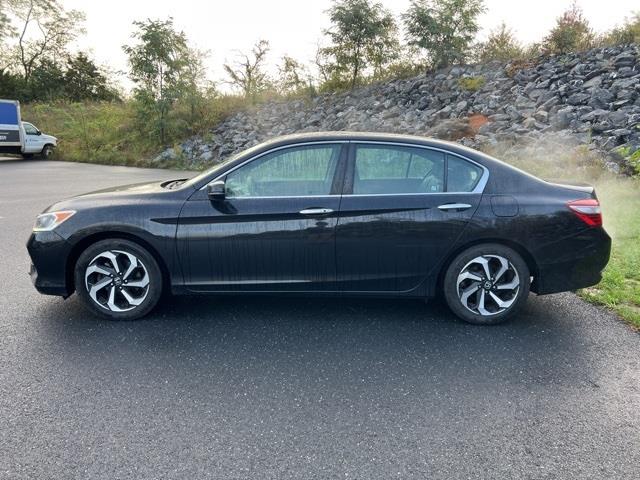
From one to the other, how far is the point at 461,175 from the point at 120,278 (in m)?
3.01

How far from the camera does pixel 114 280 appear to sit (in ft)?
14.2

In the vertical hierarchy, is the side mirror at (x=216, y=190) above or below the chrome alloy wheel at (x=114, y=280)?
above

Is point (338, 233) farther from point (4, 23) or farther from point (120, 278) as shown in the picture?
point (4, 23)

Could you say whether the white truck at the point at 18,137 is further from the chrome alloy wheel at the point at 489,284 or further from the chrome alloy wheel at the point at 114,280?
the chrome alloy wheel at the point at 489,284

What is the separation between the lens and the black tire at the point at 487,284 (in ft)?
14.0

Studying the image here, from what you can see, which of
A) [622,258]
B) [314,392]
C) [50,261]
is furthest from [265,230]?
[622,258]

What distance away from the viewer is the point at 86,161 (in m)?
25.4

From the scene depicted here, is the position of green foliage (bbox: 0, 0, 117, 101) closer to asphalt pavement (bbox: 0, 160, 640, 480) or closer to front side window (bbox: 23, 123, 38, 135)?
front side window (bbox: 23, 123, 38, 135)

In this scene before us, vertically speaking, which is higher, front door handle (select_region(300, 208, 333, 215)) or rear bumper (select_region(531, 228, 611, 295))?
front door handle (select_region(300, 208, 333, 215))

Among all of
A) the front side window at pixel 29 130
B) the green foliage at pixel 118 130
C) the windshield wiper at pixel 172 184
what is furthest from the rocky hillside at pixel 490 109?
the windshield wiper at pixel 172 184

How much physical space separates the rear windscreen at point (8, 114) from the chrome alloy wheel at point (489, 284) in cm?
2607

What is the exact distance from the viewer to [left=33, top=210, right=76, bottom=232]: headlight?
14.2 ft

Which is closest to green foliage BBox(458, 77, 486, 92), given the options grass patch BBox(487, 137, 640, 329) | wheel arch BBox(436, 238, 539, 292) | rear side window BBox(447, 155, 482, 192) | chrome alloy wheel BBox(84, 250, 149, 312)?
grass patch BBox(487, 137, 640, 329)

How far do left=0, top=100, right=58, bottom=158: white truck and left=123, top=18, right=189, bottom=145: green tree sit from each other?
5841mm
